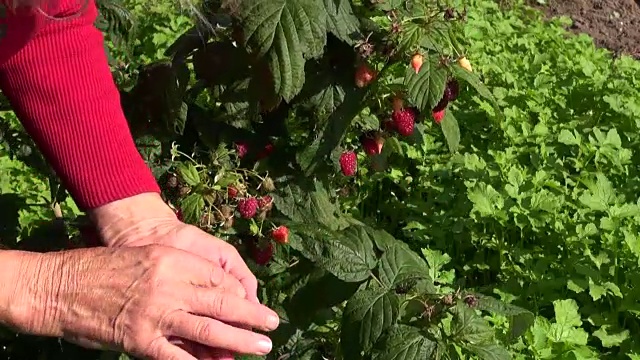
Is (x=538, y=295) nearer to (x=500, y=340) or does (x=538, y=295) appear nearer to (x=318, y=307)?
(x=500, y=340)

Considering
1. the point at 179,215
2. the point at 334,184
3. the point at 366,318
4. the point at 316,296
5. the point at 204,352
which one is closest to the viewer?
the point at 204,352

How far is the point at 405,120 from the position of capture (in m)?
2.05

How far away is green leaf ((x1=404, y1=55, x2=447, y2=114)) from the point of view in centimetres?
191

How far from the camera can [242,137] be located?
213 centimetres

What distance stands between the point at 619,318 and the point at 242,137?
148 cm

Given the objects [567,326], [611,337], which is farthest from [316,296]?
[611,337]

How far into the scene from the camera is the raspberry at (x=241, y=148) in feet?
6.80

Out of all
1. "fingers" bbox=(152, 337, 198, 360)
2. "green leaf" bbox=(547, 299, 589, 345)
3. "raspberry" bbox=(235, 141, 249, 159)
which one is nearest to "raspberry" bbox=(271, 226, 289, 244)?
"raspberry" bbox=(235, 141, 249, 159)

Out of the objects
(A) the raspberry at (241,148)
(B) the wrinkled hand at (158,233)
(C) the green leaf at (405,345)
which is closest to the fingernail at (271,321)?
(B) the wrinkled hand at (158,233)

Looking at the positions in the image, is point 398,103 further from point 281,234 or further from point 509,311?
point 509,311

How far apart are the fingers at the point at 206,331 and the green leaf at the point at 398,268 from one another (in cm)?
50

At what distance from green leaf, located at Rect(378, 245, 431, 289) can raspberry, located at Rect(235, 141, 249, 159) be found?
386 millimetres

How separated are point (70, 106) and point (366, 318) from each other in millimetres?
662

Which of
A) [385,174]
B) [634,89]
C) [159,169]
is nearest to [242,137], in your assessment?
[159,169]
